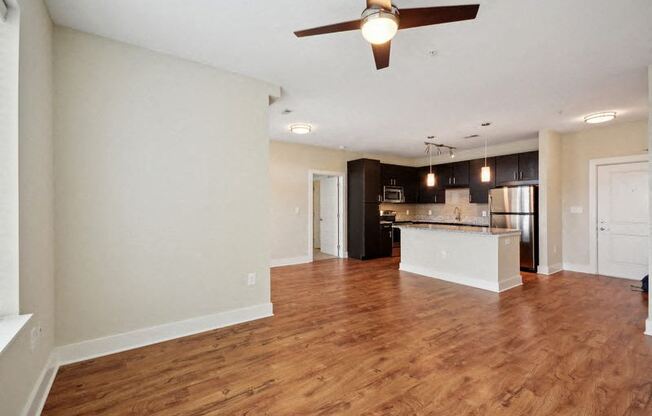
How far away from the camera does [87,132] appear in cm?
244

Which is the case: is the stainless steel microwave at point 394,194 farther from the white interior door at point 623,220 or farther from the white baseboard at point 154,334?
the white baseboard at point 154,334

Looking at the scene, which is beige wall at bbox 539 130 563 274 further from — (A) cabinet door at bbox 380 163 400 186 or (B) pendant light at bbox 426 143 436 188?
(A) cabinet door at bbox 380 163 400 186

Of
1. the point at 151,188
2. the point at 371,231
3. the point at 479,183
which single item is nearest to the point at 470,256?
→ the point at 371,231

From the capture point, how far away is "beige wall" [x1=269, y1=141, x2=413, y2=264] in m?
6.31

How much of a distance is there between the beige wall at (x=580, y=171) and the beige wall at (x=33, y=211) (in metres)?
7.51

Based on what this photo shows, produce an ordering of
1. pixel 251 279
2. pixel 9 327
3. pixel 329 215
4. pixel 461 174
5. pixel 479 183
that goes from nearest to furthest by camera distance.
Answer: pixel 9 327, pixel 251 279, pixel 479 183, pixel 461 174, pixel 329 215

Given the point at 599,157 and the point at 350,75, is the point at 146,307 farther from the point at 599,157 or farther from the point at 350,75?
the point at 599,157

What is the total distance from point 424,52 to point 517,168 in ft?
15.1

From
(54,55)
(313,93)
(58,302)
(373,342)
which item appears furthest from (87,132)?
(373,342)

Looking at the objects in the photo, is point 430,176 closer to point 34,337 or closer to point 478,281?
point 478,281

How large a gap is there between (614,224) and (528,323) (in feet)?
12.2

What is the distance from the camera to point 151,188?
2.70 metres

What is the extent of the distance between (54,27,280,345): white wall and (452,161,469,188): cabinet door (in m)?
5.53

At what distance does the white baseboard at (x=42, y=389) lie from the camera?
1700mm
